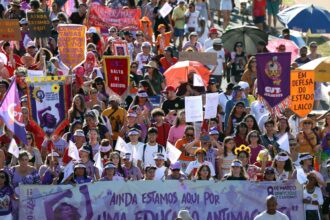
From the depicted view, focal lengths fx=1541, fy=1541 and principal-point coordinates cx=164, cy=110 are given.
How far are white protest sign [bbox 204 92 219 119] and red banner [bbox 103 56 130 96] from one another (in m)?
1.95

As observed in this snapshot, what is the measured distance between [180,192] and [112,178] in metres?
1.01

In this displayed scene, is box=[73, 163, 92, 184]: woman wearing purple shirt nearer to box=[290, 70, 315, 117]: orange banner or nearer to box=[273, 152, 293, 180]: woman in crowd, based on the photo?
box=[273, 152, 293, 180]: woman in crowd

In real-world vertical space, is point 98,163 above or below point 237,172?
above

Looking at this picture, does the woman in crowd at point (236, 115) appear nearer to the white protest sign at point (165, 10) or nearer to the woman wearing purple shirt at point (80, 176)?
Answer: the woman wearing purple shirt at point (80, 176)

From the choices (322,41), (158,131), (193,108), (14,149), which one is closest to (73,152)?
(14,149)

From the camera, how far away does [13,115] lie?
22.5 m

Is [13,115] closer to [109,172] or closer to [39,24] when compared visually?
[109,172]

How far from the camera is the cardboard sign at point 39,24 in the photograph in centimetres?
2953

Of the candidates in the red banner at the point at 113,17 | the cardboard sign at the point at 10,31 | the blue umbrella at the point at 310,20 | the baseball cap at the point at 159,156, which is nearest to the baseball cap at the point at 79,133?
the baseball cap at the point at 159,156

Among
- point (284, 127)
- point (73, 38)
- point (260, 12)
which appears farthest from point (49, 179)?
point (260, 12)

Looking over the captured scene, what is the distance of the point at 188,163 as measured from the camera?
23.5m

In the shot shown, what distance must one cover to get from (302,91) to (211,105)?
1898mm

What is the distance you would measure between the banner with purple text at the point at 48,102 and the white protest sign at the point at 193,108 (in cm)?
191

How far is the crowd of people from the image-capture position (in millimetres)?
22344
